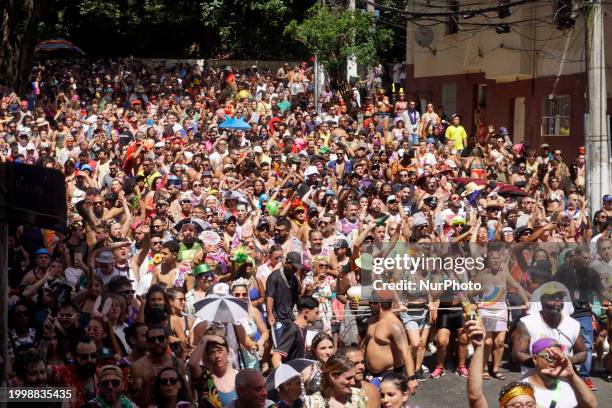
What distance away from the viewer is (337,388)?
6742 mm

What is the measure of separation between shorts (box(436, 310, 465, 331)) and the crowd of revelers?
2cm

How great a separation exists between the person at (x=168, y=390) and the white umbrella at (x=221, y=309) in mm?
1379

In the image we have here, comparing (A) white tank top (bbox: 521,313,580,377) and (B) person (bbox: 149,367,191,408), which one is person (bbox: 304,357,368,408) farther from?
(A) white tank top (bbox: 521,313,580,377)

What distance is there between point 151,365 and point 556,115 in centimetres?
1707

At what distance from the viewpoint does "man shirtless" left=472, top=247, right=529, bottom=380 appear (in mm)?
9920

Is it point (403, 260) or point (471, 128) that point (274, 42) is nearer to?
point (471, 128)

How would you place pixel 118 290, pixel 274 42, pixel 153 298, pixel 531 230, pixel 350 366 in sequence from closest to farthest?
pixel 350 366, pixel 153 298, pixel 118 290, pixel 531 230, pixel 274 42

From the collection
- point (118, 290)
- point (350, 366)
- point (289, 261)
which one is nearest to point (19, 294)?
point (118, 290)

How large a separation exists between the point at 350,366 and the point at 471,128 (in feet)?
68.4

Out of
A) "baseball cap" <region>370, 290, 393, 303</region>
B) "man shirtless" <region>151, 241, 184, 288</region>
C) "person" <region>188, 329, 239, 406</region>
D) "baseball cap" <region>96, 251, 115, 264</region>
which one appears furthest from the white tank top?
"baseball cap" <region>96, 251, 115, 264</region>

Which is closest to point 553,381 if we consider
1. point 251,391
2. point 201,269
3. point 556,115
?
point 251,391

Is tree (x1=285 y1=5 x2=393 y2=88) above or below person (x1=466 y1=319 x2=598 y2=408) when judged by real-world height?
above

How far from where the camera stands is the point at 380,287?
9148mm

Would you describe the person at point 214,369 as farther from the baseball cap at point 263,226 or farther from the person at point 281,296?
the baseball cap at point 263,226
